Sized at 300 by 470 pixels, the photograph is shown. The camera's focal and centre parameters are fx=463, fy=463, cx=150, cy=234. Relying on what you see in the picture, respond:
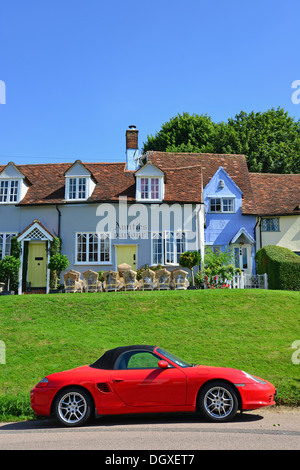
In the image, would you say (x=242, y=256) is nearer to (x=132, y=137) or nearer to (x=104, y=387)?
(x=132, y=137)

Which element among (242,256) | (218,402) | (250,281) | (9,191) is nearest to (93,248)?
(9,191)

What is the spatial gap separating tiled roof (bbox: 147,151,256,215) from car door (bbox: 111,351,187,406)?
2519 cm

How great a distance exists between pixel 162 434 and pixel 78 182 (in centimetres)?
2028

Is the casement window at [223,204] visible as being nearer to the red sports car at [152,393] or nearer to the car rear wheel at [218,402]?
the red sports car at [152,393]

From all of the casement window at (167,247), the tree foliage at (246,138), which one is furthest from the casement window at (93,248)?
the tree foliage at (246,138)

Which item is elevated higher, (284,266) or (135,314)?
(284,266)

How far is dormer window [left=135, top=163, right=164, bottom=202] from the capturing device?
2544 cm

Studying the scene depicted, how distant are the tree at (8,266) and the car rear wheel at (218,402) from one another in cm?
1756

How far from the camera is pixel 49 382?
802 cm

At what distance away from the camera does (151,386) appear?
7.80 metres

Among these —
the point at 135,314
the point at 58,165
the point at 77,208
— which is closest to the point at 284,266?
the point at 135,314

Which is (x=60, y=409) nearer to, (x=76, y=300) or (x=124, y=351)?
(x=124, y=351)

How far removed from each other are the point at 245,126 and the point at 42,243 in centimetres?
2879

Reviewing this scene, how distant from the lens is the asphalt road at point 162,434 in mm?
6133
